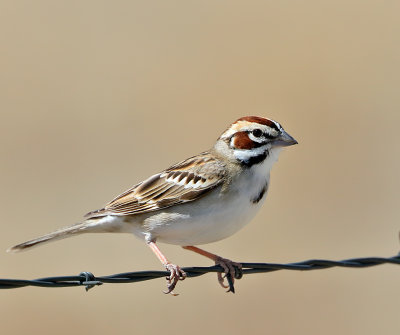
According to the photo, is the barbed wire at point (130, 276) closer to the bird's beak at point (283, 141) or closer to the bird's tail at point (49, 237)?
the bird's beak at point (283, 141)

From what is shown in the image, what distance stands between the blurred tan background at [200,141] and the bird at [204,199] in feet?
12.6

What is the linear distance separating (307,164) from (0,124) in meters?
5.00

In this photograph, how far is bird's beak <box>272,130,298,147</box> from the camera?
6526 mm

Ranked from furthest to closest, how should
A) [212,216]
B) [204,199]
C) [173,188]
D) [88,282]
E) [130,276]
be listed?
1. [173,188]
2. [204,199]
3. [212,216]
4. [130,276]
5. [88,282]

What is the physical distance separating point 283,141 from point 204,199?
702 millimetres

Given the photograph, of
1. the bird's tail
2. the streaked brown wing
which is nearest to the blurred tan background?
the streaked brown wing

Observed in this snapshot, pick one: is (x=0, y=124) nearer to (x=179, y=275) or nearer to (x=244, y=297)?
(x=244, y=297)

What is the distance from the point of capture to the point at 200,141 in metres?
14.2

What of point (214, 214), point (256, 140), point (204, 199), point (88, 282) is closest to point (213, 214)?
point (214, 214)

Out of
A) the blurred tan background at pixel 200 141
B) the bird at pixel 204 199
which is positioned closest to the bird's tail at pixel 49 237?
the bird at pixel 204 199

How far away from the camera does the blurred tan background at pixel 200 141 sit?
35.9 ft

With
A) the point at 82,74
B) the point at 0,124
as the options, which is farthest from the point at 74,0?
the point at 0,124

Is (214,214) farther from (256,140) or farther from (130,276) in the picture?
(130,276)

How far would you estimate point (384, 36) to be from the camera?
1712cm
